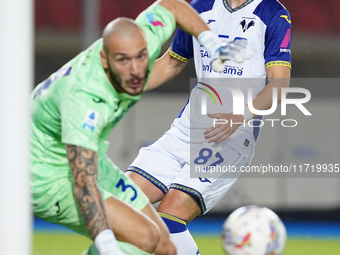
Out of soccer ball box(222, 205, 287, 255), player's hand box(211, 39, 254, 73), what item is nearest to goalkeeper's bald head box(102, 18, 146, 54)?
player's hand box(211, 39, 254, 73)

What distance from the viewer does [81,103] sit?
244 cm

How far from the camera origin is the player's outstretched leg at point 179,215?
3.53m

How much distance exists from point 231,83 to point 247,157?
515mm

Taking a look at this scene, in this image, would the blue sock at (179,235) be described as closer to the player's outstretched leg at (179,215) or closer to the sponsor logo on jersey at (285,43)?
the player's outstretched leg at (179,215)

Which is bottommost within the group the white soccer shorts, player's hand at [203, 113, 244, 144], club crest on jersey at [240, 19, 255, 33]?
the white soccer shorts

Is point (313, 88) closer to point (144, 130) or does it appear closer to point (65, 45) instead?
point (144, 130)

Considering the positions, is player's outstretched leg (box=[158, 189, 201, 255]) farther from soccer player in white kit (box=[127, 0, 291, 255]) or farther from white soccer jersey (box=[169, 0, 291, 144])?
white soccer jersey (box=[169, 0, 291, 144])

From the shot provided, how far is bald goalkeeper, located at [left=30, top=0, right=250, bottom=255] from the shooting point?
2.43 m

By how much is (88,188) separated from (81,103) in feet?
1.23

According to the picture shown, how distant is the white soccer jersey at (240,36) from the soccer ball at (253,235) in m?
0.65

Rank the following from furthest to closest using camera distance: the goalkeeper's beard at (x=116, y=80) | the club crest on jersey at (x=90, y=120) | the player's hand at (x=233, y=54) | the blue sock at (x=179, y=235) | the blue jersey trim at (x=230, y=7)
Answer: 1. the blue jersey trim at (x=230, y=7)
2. the blue sock at (x=179, y=235)
3. the player's hand at (x=233, y=54)
4. the goalkeeper's beard at (x=116, y=80)
5. the club crest on jersey at (x=90, y=120)

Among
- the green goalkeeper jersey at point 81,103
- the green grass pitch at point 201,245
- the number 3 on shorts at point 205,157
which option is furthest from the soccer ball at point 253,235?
the green grass pitch at point 201,245

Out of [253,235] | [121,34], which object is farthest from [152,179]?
[121,34]

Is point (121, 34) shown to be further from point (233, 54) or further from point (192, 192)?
point (192, 192)
